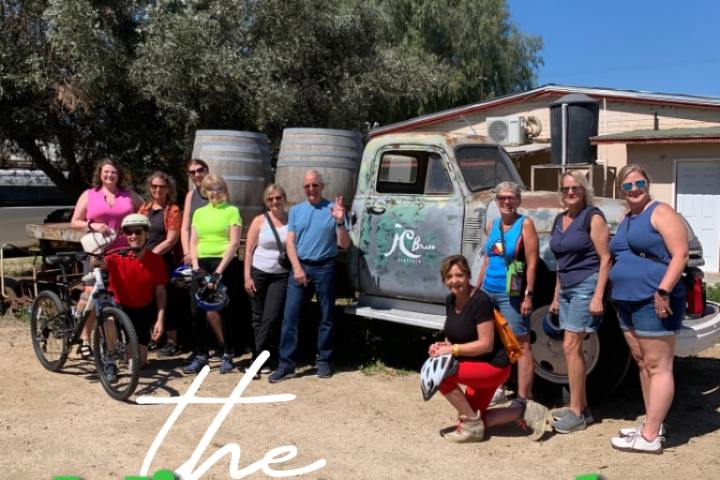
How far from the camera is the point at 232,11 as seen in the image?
10.2 meters

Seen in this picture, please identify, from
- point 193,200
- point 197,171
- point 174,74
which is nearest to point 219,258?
point 193,200

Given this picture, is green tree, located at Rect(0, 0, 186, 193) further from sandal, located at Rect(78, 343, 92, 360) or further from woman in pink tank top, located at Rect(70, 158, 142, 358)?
sandal, located at Rect(78, 343, 92, 360)

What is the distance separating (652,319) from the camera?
419 centimetres

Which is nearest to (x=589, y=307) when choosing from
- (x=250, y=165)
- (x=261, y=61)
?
(x=250, y=165)

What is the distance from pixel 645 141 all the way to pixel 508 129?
242 centimetres

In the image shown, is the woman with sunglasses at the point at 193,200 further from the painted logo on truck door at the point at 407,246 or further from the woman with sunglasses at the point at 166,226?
the painted logo on truck door at the point at 407,246

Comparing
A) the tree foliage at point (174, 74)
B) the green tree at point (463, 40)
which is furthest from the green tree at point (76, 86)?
the green tree at point (463, 40)

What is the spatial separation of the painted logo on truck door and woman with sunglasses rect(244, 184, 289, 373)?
34.8 inches

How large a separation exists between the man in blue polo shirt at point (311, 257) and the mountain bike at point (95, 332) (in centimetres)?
113

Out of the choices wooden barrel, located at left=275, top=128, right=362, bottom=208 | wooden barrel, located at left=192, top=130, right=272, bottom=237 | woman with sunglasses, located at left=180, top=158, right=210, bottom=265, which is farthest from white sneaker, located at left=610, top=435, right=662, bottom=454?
wooden barrel, located at left=192, top=130, right=272, bottom=237

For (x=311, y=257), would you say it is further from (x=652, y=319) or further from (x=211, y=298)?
(x=652, y=319)

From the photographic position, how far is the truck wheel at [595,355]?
16.6 ft

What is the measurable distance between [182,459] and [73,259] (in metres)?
2.60

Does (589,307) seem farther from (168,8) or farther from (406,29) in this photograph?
(406,29)
